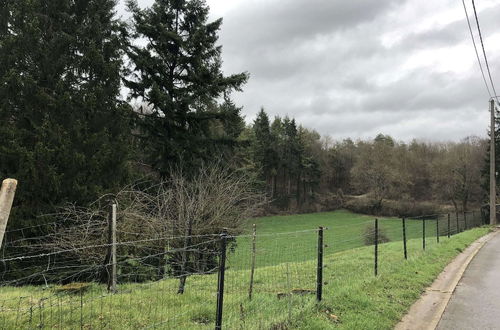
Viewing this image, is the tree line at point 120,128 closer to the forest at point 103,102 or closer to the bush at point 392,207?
the forest at point 103,102

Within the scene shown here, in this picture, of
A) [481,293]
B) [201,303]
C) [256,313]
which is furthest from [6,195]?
[481,293]

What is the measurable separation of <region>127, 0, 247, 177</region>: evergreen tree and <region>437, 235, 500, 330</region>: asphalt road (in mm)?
12735

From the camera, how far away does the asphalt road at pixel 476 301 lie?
622cm

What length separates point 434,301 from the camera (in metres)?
7.49

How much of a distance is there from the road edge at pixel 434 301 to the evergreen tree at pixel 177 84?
12192mm

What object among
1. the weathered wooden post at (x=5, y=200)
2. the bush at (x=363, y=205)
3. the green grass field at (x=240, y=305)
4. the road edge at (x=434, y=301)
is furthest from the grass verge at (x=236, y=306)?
the bush at (x=363, y=205)

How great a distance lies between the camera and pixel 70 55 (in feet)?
48.3

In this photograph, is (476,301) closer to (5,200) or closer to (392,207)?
(5,200)

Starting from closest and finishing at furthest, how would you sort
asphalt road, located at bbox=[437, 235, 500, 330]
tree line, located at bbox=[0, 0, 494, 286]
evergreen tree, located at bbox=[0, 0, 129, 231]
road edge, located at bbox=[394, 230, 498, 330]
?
road edge, located at bbox=[394, 230, 498, 330], asphalt road, located at bbox=[437, 235, 500, 330], tree line, located at bbox=[0, 0, 494, 286], evergreen tree, located at bbox=[0, 0, 129, 231]

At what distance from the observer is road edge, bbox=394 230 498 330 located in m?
6.11

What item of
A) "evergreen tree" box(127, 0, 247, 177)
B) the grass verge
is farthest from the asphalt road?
"evergreen tree" box(127, 0, 247, 177)

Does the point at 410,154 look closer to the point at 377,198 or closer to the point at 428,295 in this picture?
the point at 377,198

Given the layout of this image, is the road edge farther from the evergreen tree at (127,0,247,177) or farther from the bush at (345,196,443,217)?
the bush at (345,196,443,217)

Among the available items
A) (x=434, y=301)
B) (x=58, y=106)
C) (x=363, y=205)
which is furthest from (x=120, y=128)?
(x=363, y=205)
